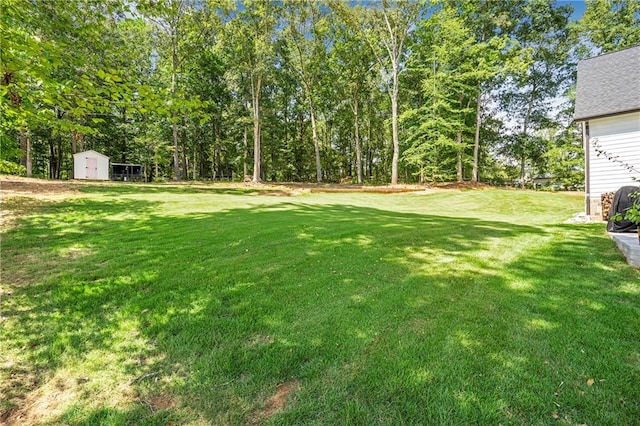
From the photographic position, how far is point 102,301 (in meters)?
3.34

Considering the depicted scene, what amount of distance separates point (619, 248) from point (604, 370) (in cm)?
414

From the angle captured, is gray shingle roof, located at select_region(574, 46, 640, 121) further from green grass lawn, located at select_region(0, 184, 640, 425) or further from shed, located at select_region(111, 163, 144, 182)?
shed, located at select_region(111, 163, 144, 182)

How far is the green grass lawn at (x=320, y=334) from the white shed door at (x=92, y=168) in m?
20.4

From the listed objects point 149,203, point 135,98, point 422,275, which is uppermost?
point 135,98

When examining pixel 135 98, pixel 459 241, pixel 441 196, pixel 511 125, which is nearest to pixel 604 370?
pixel 459 241

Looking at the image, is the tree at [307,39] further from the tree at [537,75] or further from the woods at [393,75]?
the tree at [537,75]

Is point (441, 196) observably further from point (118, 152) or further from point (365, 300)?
point (118, 152)

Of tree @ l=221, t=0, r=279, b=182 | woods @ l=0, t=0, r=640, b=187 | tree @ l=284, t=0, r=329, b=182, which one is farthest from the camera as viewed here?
tree @ l=284, t=0, r=329, b=182

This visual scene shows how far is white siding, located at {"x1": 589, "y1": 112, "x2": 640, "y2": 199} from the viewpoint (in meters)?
9.30

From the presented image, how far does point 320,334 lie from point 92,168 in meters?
26.0

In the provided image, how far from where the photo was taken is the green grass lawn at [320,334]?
188cm

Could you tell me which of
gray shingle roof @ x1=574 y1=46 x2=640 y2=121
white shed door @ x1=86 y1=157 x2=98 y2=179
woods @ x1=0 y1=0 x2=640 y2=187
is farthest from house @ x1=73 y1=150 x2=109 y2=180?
gray shingle roof @ x1=574 y1=46 x2=640 y2=121

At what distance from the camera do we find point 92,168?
22.1m

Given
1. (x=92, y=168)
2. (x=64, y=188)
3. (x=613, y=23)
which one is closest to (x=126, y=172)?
(x=92, y=168)
